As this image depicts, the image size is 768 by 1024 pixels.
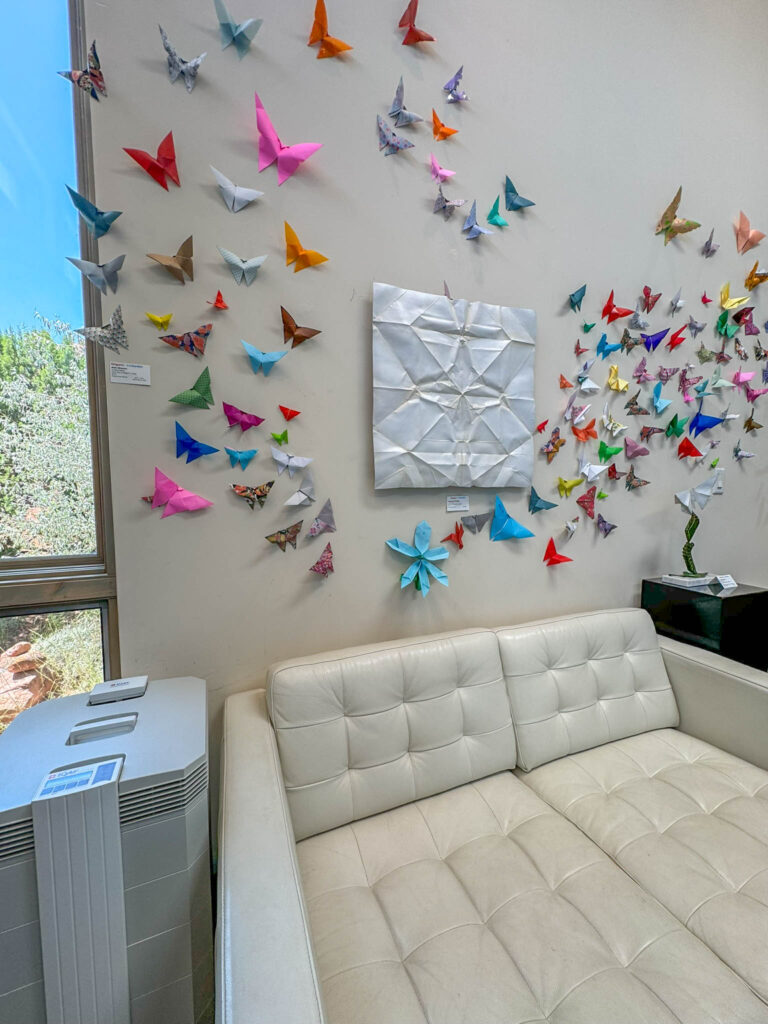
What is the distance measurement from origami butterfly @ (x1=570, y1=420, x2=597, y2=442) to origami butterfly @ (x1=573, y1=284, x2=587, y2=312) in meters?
0.45

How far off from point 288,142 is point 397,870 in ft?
6.28

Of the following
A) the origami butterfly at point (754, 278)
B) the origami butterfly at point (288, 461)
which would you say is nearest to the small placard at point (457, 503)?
the origami butterfly at point (288, 461)

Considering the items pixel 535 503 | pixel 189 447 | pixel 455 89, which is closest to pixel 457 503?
pixel 535 503

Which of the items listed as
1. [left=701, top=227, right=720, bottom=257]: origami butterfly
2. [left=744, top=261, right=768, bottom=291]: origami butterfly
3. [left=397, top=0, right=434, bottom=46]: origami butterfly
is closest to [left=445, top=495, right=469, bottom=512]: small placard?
[left=397, top=0, right=434, bottom=46]: origami butterfly

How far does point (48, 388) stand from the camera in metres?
1.05

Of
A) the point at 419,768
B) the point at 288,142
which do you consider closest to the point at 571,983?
the point at 419,768

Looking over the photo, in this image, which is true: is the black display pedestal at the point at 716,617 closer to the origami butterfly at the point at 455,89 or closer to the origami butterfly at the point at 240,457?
the origami butterfly at the point at 240,457

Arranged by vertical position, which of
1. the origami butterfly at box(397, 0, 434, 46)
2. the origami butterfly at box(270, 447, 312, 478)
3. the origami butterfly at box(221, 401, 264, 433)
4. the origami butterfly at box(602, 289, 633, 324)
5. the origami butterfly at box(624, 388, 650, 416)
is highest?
the origami butterfly at box(397, 0, 434, 46)

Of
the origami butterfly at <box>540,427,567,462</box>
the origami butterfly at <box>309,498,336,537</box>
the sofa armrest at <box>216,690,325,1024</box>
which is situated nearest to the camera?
the sofa armrest at <box>216,690,325,1024</box>

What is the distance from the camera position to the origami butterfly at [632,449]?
176cm

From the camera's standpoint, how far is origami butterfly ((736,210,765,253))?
1931 mm

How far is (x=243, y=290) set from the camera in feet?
3.77

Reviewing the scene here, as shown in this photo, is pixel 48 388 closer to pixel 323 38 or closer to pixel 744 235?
pixel 323 38

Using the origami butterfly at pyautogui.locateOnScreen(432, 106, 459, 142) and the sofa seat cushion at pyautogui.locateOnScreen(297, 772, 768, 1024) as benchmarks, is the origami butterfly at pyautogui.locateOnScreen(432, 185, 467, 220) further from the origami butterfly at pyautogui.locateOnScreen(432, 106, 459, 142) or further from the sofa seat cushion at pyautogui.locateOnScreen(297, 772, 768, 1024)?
the sofa seat cushion at pyautogui.locateOnScreen(297, 772, 768, 1024)
